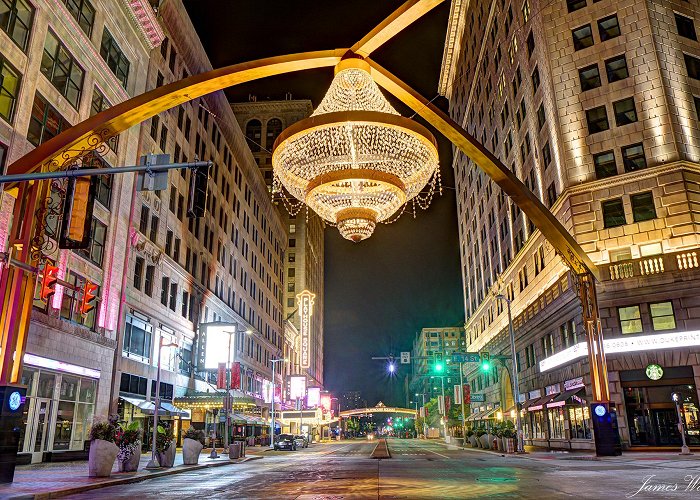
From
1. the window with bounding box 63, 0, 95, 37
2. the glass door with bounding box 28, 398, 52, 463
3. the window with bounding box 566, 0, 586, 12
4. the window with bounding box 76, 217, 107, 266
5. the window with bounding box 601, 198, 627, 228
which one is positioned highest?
the window with bounding box 566, 0, 586, 12

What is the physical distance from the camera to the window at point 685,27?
133 ft

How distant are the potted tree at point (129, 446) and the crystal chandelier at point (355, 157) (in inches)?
462

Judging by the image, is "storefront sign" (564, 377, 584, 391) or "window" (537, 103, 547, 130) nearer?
"storefront sign" (564, 377, 584, 391)

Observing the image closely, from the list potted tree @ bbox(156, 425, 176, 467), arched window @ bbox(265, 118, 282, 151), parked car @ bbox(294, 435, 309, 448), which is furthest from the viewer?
arched window @ bbox(265, 118, 282, 151)

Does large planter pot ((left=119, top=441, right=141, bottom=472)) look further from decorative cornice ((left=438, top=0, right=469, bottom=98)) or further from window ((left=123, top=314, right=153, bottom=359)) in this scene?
decorative cornice ((left=438, top=0, right=469, bottom=98))

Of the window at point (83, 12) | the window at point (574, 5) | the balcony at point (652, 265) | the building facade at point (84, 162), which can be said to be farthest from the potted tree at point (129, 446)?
the window at point (574, 5)

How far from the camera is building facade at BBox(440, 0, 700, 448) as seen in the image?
34.7 metres

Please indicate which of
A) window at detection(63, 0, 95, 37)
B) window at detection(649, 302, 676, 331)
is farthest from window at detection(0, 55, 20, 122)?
window at detection(649, 302, 676, 331)

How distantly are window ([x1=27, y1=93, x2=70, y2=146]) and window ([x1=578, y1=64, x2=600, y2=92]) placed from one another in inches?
1371

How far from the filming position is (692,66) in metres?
39.8

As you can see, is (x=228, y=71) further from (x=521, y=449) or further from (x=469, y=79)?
(x=469, y=79)

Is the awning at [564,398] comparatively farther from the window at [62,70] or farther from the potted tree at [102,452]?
the window at [62,70]

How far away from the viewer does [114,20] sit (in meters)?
37.6

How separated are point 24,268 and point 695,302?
34.4 meters
